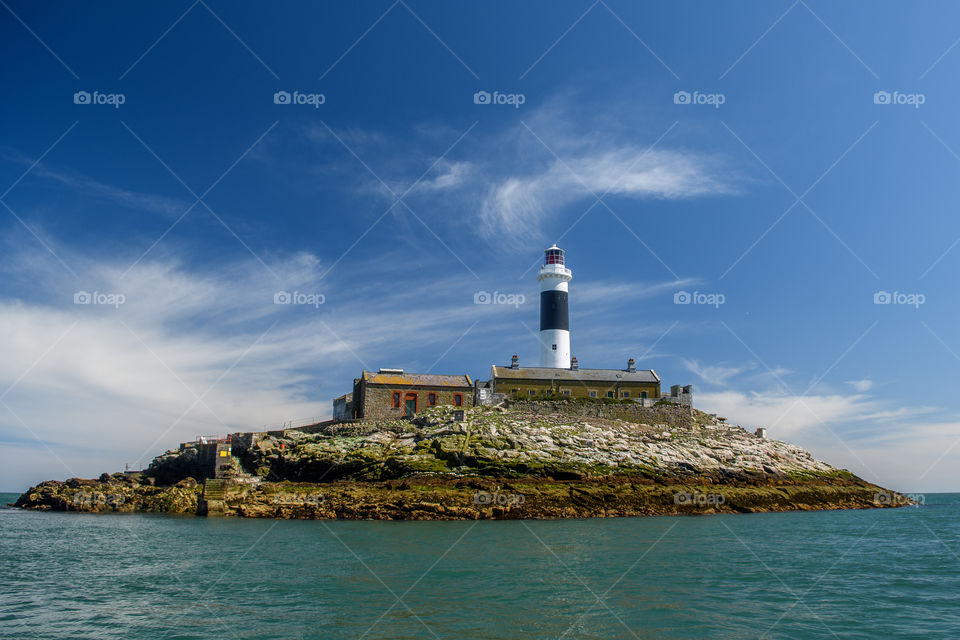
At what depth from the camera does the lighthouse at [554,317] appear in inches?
2446

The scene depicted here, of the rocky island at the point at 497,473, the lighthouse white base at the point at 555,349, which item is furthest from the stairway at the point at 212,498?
the lighthouse white base at the point at 555,349

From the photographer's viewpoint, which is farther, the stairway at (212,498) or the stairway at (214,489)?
the stairway at (214,489)

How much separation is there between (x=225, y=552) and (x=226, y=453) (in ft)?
92.3

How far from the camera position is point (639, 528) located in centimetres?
3080

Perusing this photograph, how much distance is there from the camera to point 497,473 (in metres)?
41.5

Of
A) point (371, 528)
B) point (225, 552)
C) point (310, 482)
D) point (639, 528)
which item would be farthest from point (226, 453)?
point (639, 528)

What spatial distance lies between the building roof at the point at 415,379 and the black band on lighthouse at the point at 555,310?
1056 centimetres

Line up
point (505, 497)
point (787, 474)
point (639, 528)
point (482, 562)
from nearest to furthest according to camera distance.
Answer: point (482, 562), point (639, 528), point (505, 497), point (787, 474)

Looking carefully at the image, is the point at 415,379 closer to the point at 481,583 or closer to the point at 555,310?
the point at 555,310

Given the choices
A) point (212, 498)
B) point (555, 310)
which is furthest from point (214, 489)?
point (555, 310)

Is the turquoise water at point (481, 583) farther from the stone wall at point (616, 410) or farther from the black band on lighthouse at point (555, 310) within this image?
the black band on lighthouse at point (555, 310)

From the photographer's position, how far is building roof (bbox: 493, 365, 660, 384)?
58688 millimetres

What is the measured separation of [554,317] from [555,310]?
712 millimetres

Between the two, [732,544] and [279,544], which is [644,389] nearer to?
[732,544]
